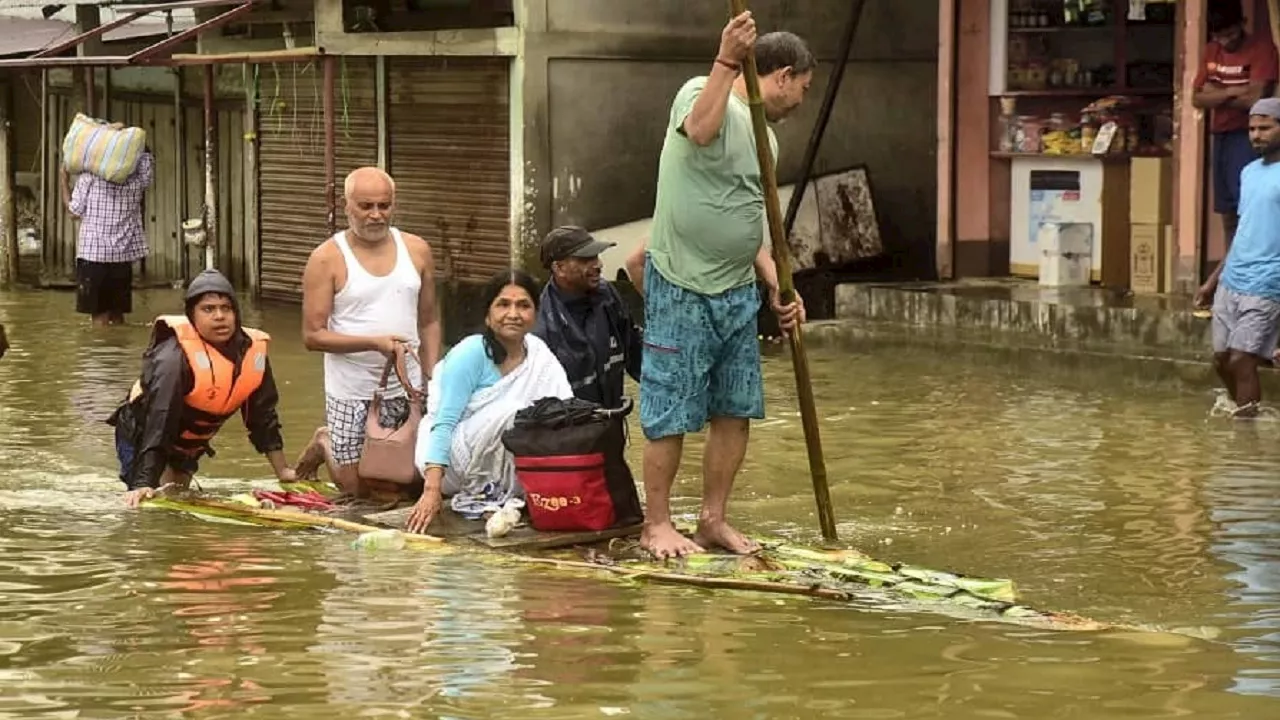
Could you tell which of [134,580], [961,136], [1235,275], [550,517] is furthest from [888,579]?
[961,136]

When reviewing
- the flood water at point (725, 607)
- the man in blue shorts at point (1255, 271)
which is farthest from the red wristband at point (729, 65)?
the man in blue shorts at point (1255, 271)

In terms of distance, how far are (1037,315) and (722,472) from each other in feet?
23.6

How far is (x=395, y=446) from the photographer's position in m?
8.91

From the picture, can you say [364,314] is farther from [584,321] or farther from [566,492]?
[566,492]

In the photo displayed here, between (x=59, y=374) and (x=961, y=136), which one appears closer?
(x=59, y=374)

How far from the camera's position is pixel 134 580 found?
779 cm

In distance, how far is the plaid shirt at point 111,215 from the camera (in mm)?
18234

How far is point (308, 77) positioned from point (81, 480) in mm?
10656

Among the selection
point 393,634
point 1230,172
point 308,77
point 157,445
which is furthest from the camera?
point 308,77

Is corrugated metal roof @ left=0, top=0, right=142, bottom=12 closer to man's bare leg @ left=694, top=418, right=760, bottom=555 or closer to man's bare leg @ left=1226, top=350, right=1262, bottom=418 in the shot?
man's bare leg @ left=1226, top=350, right=1262, bottom=418

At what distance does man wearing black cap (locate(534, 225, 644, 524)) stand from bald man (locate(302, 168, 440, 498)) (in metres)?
0.69

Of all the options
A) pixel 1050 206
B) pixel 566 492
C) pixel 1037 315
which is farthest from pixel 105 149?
pixel 566 492

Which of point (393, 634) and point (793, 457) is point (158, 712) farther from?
point (793, 457)

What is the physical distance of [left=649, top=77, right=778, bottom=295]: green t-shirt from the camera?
24.9 feet
